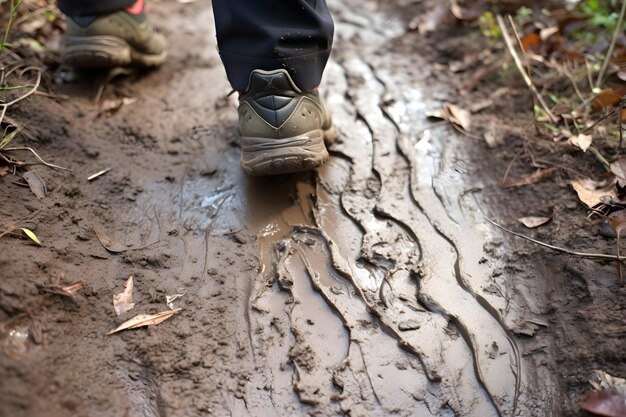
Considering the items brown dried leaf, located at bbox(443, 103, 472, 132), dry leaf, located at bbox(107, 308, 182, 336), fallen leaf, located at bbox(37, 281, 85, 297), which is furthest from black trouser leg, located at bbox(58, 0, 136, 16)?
brown dried leaf, located at bbox(443, 103, 472, 132)

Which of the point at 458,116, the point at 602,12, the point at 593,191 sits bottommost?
the point at 458,116

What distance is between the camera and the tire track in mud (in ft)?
4.88

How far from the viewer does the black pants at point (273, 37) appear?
1.79 meters

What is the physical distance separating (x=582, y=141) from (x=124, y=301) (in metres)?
1.71

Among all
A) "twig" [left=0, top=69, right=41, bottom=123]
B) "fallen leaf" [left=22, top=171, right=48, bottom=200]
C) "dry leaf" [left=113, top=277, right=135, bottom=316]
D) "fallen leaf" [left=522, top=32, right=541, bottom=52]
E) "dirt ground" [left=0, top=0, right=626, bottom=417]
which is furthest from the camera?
"fallen leaf" [left=522, top=32, right=541, bottom=52]

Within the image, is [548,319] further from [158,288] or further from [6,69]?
[6,69]

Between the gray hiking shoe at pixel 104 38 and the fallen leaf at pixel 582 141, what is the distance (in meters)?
1.86

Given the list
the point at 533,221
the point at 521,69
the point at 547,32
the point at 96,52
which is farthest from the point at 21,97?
the point at 547,32

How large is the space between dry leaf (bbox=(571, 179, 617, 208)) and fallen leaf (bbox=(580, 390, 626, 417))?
70 cm

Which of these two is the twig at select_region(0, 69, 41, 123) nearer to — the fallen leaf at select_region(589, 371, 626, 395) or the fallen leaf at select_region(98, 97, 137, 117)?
the fallen leaf at select_region(98, 97, 137, 117)

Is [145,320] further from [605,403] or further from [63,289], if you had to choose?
[605,403]

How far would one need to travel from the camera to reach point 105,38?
2.34 metres

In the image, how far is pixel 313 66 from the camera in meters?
1.94

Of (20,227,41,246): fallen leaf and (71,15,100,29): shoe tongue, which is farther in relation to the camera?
(71,15,100,29): shoe tongue
